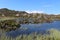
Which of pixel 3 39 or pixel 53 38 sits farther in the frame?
pixel 53 38

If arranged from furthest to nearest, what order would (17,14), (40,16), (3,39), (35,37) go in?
(17,14), (40,16), (35,37), (3,39)

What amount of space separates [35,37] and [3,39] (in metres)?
1.66

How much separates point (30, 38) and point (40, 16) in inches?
2134

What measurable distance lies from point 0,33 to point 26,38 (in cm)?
110

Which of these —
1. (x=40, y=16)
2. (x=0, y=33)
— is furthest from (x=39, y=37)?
(x=40, y=16)

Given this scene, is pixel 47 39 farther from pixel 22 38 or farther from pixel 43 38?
pixel 22 38

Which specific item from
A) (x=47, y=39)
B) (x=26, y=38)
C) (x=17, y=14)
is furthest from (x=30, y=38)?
(x=17, y=14)

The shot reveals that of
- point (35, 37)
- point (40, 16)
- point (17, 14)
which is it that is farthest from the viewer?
point (17, 14)

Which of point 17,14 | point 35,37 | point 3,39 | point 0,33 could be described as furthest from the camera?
point 17,14

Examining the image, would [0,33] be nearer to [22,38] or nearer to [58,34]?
[22,38]

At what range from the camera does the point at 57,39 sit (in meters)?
7.89

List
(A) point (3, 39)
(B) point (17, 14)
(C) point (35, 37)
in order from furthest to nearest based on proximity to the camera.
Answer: (B) point (17, 14) → (C) point (35, 37) → (A) point (3, 39)

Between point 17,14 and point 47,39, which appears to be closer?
point 47,39

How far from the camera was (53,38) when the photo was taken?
8.11 meters
